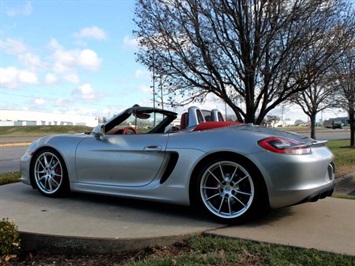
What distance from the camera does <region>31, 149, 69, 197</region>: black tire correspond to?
536cm

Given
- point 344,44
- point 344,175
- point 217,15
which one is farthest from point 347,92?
point 217,15

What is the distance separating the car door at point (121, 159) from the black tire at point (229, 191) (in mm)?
580

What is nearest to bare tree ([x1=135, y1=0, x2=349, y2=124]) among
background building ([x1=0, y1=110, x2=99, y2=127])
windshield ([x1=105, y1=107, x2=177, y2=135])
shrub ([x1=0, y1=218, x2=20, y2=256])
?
windshield ([x1=105, y1=107, x2=177, y2=135])

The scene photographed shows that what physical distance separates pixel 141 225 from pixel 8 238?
1.22m

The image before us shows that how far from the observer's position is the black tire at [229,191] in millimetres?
4012

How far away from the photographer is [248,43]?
882 centimetres

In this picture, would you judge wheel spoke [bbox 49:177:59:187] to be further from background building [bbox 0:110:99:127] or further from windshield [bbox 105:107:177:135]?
background building [bbox 0:110:99:127]

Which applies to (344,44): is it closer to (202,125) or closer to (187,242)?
(202,125)

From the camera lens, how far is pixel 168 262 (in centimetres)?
308

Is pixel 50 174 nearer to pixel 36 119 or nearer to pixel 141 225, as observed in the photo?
pixel 141 225

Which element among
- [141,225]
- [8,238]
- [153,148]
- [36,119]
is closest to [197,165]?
[153,148]

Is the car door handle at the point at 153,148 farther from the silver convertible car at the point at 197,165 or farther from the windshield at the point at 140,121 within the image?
the windshield at the point at 140,121

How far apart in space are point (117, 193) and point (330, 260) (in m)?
2.53

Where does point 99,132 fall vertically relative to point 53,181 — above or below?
above
